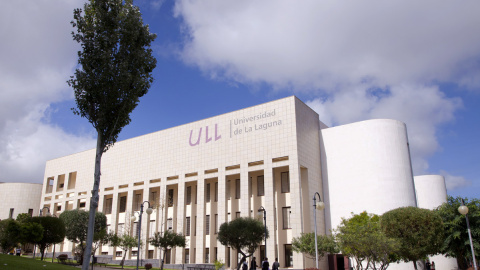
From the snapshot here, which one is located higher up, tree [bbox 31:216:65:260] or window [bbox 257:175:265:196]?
window [bbox 257:175:265:196]

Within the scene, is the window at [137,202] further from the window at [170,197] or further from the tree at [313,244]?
the tree at [313,244]

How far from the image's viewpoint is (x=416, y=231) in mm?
31828

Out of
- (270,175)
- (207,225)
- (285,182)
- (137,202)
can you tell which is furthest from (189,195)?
(285,182)

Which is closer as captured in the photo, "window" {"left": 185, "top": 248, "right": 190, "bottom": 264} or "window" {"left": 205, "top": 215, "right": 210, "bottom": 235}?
"window" {"left": 205, "top": 215, "right": 210, "bottom": 235}

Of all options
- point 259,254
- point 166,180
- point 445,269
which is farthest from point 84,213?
point 445,269

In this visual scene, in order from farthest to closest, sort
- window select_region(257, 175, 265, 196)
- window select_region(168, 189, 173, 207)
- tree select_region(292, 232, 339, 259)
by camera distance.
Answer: window select_region(168, 189, 173, 207)
window select_region(257, 175, 265, 196)
tree select_region(292, 232, 339, 259)

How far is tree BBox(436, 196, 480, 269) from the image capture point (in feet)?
107

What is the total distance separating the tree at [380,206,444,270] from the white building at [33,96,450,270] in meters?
11.3

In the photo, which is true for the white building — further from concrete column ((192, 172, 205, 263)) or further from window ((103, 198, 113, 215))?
window ((103, 198, 113, 215))

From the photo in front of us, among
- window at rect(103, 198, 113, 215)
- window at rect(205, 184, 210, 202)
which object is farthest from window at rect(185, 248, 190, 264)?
window at rect(103, 198, 113, 215)

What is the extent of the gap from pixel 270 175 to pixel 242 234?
1207 cm

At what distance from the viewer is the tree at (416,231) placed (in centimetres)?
3139

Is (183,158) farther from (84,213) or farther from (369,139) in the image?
(369,139)

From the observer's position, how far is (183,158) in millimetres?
54375
